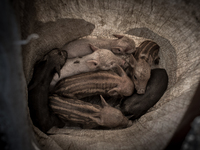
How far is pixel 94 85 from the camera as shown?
1.86 meters

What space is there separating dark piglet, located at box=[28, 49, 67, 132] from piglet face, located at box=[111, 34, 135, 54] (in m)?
0.78

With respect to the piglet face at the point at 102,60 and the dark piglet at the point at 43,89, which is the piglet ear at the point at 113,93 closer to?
the piglet face at the point at 102,60

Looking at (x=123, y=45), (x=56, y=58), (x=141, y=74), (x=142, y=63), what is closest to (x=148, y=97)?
(x=141, y=74)

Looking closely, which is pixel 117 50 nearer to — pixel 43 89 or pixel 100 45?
pixel 100 45

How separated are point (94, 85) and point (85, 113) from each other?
374 millimetres

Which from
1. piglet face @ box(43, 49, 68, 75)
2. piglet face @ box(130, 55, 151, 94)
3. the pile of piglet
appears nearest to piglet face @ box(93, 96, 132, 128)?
the pile of piglet

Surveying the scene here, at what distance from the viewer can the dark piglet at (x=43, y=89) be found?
1.59 metres

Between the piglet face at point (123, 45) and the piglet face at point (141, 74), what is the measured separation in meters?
0.27

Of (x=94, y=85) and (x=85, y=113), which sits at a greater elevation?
(x=94, y=85)

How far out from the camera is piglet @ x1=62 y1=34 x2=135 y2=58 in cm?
206

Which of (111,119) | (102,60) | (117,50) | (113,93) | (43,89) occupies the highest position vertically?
(117,50)

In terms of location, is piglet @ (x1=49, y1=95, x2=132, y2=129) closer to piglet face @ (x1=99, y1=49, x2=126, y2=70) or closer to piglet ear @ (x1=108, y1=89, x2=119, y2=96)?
piglet ear @ (x1=108, y1=89, x2=119, y2=96)

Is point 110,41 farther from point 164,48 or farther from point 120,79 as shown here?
point 164,48

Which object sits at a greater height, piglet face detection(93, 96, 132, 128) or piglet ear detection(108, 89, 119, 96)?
piglet ear detection(108, 89, 119, 96)
